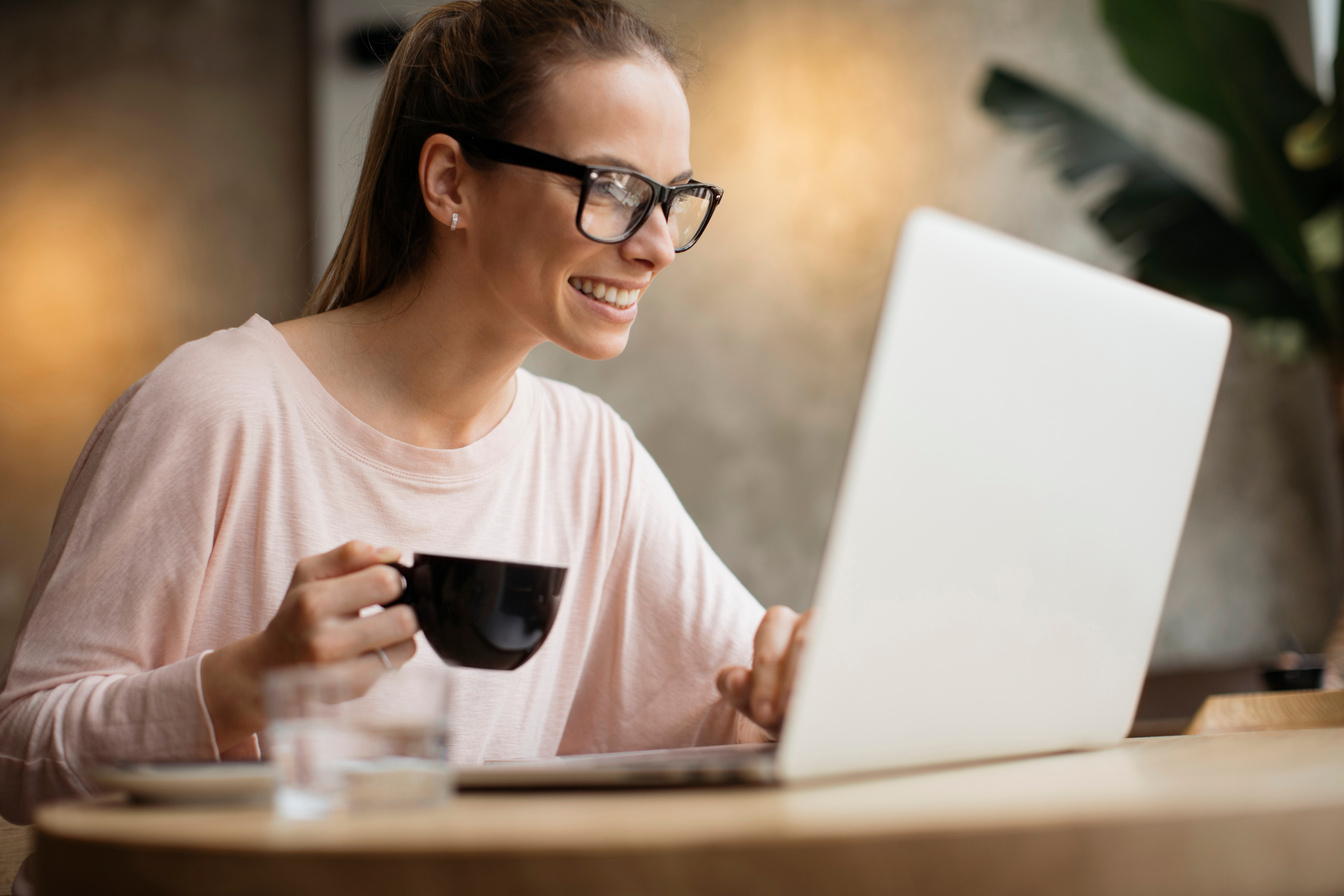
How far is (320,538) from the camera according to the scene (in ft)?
3.16

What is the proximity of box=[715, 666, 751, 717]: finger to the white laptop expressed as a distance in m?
0.10

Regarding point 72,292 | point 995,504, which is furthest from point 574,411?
point 72,292

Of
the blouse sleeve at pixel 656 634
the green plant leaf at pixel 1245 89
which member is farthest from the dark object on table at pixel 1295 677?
the green plant leaf at pixel 1245 89

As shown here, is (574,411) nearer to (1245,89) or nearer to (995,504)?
(995,504)

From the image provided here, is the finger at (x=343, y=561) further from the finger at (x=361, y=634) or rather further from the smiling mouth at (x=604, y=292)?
the smiling mouth at (x=604, y=292)

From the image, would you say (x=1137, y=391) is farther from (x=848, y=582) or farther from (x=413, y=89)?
(x=413, y=89)

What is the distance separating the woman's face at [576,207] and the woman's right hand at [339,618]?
0.47 meters

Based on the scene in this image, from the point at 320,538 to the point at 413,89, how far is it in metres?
0.51

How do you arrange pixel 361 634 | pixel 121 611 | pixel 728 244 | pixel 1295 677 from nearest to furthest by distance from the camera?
pixel 361 634 < pixel 121 611 < pixel 1295 677 < pixel 728 244

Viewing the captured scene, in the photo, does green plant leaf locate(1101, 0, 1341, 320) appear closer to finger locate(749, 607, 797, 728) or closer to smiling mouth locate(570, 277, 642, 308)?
smiling mouth locate(570, 277, 642, 308)

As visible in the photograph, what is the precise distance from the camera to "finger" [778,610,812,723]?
2.05 ft

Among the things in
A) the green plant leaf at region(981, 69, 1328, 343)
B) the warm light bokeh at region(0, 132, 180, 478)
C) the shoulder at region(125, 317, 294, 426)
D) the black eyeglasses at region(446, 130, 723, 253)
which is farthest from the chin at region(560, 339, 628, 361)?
the warm light bokeh at region(0, 132, 180, 478)

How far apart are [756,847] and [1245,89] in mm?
2715

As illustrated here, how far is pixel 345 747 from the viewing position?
0.43m
